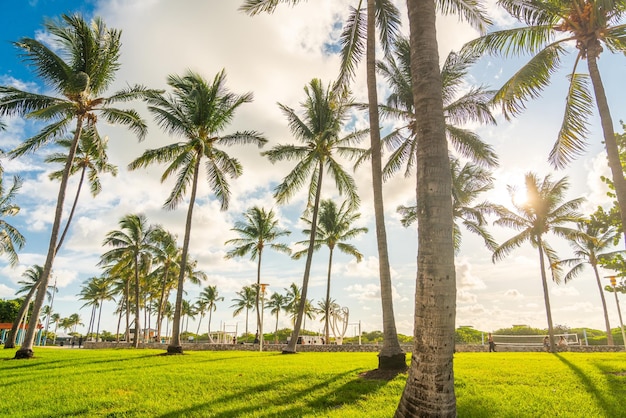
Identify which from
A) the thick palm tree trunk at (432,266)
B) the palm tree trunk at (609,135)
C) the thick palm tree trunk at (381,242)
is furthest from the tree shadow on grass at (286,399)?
the palm tree trunk at (609,135)

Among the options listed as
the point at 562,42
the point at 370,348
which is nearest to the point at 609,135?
the point at 562,42

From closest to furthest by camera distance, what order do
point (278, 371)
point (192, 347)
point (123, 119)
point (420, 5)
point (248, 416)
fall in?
1. point (420, 5)
2. point (248, 416)
3. point (278, 371)
4. point (123, 119)
5. point (192, 347)

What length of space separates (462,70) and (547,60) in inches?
285

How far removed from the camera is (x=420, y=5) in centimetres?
498

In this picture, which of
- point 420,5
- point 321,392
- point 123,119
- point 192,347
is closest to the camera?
point 420,5

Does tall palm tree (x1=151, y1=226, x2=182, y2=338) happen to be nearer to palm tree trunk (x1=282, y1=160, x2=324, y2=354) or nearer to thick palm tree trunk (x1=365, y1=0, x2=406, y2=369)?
palm tree trunk (x1=282, y1=160, x2=324, y2=354)

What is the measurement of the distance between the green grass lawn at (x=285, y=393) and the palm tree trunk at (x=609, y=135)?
4056mm

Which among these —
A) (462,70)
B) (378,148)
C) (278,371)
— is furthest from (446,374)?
(462,70)

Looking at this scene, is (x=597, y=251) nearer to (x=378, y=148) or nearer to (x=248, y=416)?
(x=378, y=148)

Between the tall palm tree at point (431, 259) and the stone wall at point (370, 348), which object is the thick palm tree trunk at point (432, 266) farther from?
the stone wall at point (370, 348)

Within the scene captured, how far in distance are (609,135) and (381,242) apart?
5922 millimetres

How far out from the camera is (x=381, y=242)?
1001 cm

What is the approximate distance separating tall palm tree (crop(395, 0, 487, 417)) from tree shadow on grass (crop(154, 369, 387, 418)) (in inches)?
94.3

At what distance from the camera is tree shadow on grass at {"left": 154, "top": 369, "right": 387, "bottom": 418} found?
557cm
